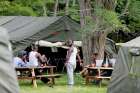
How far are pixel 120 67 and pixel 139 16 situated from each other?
13515 millimetres

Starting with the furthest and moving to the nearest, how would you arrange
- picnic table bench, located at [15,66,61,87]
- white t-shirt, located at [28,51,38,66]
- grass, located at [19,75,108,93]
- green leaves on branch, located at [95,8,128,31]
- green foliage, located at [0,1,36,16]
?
green foliage, located at [0,1,36,16] → green leaves on branch, located at [95,8,128,31] → white t-shirt, located at [28,51,38,66] → picnic table bench, located at [15,66,61,87] → grass, located at [19,75,108,93]

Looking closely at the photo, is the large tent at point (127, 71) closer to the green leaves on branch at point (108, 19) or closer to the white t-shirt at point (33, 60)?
the white t-shirt at point (33, 60)

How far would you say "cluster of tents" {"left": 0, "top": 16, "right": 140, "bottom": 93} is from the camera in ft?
35.5

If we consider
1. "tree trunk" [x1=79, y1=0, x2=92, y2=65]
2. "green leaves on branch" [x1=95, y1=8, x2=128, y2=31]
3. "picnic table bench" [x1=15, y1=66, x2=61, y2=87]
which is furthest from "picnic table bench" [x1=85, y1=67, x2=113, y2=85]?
"tree trunk" [x1=79, y1=0, x2=92, y2=65]

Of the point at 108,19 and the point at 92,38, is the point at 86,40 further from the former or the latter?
the point at 108,19

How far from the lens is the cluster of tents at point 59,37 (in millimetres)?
10828

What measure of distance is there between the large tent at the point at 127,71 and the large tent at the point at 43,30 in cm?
1013

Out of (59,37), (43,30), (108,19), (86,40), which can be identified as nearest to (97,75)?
(108,19)

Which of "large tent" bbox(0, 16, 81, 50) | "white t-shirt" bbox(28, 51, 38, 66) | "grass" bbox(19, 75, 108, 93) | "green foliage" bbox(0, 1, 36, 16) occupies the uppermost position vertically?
"large tent" bbox(0, 16, 81, 50)

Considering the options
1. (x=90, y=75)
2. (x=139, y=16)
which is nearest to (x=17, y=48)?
(x=90, y=75)

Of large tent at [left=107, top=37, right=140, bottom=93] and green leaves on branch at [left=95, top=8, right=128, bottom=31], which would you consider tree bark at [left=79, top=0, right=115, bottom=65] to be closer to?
green leaves on branch at [left=95, top=8, right=128, bottom=31]

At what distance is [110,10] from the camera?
22609mm

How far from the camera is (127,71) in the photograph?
35.4 ft

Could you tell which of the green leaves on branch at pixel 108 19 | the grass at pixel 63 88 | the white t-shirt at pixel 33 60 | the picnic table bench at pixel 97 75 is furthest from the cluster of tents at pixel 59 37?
the picnic table bench at pixel 97 75
